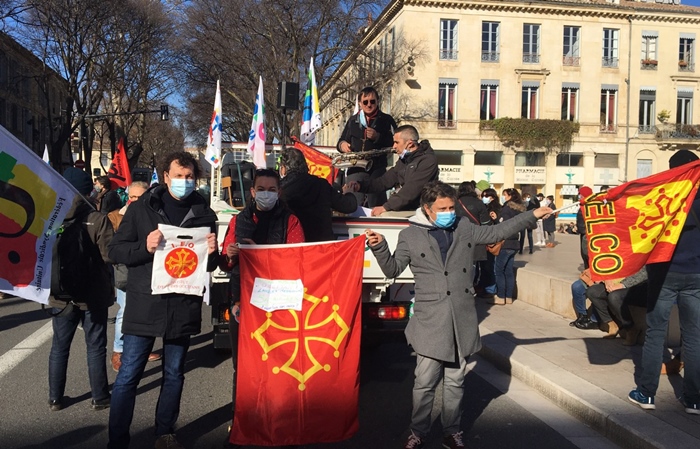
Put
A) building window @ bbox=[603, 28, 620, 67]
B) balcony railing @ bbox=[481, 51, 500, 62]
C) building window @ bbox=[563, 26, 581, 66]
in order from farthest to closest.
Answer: building window @ bbox=[603, 28, 620, 67] < building window @ bbox=[563, 26, 581, 66] < balcony railing @ bbox=[481, 51, 500, 62]

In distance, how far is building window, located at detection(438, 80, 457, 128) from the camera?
42719mm

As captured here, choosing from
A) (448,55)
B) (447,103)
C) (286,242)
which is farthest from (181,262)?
Result: (448,55)

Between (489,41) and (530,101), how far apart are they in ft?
16.1

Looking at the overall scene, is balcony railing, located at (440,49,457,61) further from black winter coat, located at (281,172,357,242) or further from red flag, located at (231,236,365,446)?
red flag, located at (231,236,365,446)

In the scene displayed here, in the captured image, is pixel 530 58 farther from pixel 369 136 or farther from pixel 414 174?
pixel 414 174

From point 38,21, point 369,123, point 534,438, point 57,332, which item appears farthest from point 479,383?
point 38,21

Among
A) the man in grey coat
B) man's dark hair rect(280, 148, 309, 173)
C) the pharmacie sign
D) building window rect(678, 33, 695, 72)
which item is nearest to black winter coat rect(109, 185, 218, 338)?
the man in grey coat

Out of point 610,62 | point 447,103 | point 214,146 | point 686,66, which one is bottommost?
point 214,146

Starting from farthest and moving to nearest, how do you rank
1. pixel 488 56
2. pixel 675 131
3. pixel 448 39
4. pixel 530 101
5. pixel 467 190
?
pixel 675 131
pixel 530 101
pixel 488 56
pixel 448 39
pixel 467 190

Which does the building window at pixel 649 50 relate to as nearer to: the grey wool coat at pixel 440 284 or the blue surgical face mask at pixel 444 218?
the grey wool coat at pixel 440 284

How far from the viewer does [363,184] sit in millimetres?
7625

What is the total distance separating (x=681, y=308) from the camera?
203 inches

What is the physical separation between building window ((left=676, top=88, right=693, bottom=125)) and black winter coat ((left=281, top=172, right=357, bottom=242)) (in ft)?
157

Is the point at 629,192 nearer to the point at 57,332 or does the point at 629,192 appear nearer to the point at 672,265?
the point at 672,265
